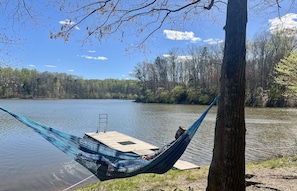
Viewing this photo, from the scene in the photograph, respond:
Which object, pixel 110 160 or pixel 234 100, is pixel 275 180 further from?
pixel 110 160

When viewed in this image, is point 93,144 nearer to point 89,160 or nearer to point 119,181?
point 89,160

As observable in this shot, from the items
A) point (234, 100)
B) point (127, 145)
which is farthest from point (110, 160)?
point (127, 145)

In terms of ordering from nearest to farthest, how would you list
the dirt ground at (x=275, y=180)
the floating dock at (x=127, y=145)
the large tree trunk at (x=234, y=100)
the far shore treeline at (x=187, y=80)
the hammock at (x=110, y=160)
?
the large tree trunk at (x=234, y=100), the dirt ground at (x=275, y=180), the hammock at (x=110, y=160), the floating dock at (x=127, y=145), the far shore treeline at (x=187, y=80)

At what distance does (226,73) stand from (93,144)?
8.43 ft

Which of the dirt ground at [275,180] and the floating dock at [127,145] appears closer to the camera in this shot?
the dirt ground at [275,180]

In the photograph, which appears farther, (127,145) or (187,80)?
(187,80)

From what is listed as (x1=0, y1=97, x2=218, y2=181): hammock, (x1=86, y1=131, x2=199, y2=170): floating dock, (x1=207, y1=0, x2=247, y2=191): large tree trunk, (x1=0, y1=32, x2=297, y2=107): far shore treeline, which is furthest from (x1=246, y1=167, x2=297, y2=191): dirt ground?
(x1=0, y1=32, x2=297, y2=107): far shore treeline

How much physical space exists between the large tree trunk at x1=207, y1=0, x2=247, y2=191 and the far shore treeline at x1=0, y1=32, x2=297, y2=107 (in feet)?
12.7

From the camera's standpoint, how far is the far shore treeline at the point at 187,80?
980 inches

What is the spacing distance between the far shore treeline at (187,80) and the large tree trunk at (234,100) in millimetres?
3857

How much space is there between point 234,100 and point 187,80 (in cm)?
3624

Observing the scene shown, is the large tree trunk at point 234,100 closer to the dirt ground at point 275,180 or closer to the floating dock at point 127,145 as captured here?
the dirt ground at point 275,180

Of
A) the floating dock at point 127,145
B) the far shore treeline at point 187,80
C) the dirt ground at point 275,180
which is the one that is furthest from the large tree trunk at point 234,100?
the floating dock at point 127,145

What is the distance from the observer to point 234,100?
71.2 inches
